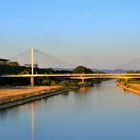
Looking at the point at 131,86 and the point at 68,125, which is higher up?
the point at 131,86

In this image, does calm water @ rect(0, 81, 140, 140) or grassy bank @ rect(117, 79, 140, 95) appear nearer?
calm water @ rect(0, 81, 140, 140)

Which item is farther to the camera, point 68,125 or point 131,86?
point 131,86

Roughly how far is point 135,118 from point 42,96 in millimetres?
11789

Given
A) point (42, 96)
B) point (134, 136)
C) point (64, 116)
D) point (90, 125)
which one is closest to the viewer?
point (134, 136)

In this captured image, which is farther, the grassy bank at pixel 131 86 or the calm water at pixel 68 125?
the grassy bank at pixel 131 86

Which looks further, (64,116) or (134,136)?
(64,116)

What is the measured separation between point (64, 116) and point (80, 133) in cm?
381

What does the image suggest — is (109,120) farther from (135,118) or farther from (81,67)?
(81,67)

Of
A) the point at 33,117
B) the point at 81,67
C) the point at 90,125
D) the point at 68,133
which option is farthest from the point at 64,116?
the point at 81,67

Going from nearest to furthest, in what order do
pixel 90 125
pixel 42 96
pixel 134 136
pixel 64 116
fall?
pixel 134 136 → pixel 90 125 → pixel 64 116 → pixel 42 96

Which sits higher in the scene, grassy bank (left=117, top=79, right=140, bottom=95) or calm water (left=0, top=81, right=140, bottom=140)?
grassy bank (left=117, top=79, right=140, bottom=95)

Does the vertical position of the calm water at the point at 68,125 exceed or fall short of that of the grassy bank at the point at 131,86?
it falls short

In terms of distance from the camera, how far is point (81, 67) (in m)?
72.1

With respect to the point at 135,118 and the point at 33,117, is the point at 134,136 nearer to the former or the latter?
the point at 135,118
